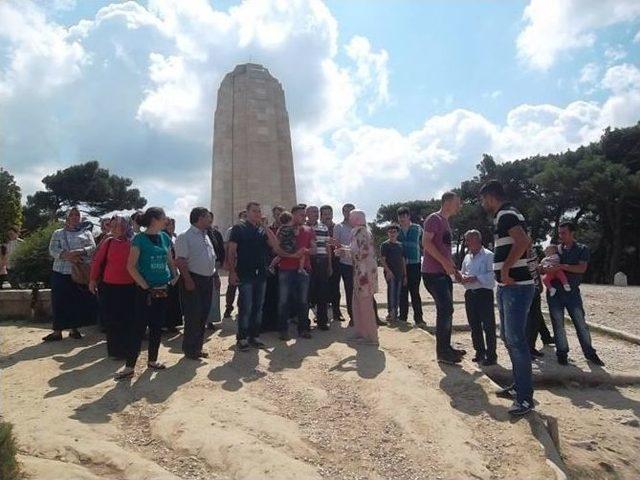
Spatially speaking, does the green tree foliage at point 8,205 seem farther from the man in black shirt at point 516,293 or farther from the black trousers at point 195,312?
the man in black shirt at point 516,293

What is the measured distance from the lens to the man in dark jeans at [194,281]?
5.55 metres

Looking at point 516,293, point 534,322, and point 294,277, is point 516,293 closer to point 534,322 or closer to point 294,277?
point 534,322

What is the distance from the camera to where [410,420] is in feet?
13.6

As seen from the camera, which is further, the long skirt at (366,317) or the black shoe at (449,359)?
the long skirt at (366,317)

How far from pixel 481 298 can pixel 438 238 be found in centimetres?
99

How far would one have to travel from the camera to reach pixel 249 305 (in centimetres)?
604

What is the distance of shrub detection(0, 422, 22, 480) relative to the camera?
2.71 m

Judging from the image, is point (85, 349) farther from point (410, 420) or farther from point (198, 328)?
point (410, 420)

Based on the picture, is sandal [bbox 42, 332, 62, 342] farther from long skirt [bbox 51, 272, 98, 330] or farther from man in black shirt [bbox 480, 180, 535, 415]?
man in black shirt [bbox 480, 180, 535, 415]

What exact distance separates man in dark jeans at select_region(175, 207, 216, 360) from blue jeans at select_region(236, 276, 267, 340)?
17.9 inches

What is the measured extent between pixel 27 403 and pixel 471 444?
3542 mm

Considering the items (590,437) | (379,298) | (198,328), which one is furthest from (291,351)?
(379,298)

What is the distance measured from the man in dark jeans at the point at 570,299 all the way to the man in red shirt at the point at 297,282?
3.00 metres

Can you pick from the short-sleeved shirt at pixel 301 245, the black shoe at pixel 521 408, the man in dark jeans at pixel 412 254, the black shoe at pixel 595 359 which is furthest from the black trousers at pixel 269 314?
the black shoe at pixel 595 359
